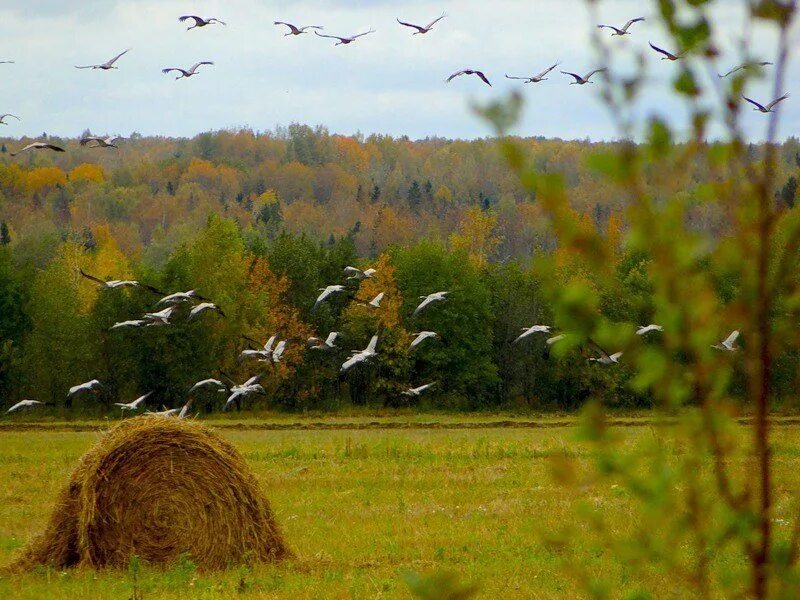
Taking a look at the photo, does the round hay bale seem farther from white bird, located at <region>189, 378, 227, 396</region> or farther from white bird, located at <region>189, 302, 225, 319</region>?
white bird, located at <region>189, 378, 227, 396</region>

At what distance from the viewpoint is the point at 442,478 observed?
77.8ft

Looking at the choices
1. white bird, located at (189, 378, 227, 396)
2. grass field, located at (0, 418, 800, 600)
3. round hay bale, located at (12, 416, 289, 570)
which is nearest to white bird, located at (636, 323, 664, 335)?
grass field, located at (0, 418, 800, 600)

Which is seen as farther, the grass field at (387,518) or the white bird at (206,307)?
the white bird at (206,307)

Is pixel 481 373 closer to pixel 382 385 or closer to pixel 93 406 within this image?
pixel 382 385

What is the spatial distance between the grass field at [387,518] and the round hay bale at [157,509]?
47 cm

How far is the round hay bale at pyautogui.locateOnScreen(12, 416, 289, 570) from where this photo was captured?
48.8ft

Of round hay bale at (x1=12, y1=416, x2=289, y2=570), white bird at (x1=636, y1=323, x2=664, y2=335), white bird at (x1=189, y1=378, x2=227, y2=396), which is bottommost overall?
white bird at (x1=189, y1=378, x2=227, y2=396)

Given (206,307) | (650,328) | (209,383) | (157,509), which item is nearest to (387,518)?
(157,509)

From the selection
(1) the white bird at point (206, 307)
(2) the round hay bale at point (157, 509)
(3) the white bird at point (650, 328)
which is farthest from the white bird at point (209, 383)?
(2) the round hay bale at point (157, 509)

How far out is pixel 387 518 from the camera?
18391mm

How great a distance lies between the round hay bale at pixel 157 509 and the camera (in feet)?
48.8

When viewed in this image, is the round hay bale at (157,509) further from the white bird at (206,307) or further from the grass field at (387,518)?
the white bird at (206,307)

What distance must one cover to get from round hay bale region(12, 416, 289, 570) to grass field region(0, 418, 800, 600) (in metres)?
0.47

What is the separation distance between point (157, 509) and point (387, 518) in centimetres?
A: 430
